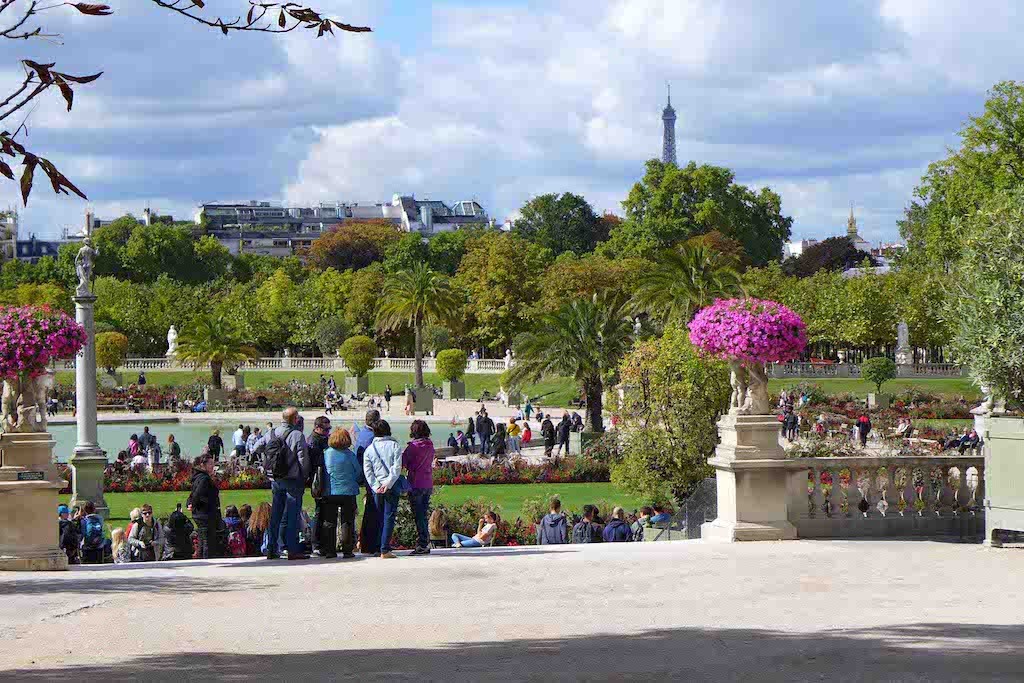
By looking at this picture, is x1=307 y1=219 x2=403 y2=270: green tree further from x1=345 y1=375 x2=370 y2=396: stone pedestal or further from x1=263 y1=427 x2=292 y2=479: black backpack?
x1=263 y1=427 x2=292 y2=479: black backpack

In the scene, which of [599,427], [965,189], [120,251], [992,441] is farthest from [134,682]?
[120,251]

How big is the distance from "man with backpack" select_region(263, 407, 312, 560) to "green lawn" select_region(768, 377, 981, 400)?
5267cm

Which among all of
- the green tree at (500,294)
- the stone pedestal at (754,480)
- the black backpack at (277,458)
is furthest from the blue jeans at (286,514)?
the green tree at (500,294)

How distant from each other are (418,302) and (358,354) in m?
4.14

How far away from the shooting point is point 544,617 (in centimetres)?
1046

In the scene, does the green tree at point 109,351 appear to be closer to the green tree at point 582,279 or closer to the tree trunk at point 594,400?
the green tree at point 582,279

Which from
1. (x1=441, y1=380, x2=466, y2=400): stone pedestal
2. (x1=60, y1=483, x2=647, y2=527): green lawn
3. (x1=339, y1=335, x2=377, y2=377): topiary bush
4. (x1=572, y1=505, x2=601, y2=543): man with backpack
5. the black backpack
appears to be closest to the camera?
the black backpack

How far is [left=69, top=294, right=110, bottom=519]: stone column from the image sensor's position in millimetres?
27656

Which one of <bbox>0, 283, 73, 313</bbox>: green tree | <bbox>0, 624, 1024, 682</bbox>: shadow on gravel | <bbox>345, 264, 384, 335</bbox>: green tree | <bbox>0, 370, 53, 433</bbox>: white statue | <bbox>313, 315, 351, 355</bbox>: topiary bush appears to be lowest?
<bbox>0, 624, 1024, 682</bbox>: shadow on gravel

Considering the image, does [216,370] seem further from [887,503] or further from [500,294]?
[887,503]

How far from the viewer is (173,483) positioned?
116ft

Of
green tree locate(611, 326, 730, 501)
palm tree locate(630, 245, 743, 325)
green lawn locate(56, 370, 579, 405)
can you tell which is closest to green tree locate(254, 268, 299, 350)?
green lawn locate(56, 370, 579, 405)

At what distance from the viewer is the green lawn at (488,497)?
31297 mm

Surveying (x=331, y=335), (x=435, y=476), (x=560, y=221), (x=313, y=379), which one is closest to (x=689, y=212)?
(x=560, y=221)
